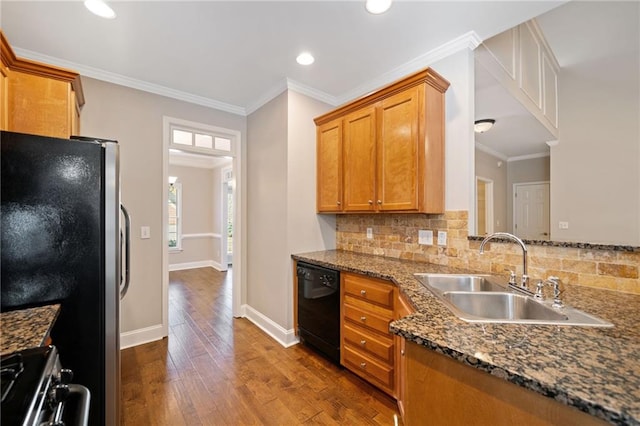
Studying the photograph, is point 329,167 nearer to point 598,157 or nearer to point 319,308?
point 319,308

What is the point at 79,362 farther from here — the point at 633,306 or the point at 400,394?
the point at 633,306

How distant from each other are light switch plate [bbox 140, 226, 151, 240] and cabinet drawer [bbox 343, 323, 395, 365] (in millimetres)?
2255

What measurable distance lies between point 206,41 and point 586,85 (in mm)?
4533

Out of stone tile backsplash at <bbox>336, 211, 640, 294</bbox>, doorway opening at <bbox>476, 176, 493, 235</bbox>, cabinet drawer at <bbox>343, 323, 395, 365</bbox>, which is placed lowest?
cabinet drawer at <bbox>343, 323, 395, 365</bbox>

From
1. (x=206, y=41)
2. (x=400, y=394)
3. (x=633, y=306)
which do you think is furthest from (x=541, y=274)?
(x=206, y=41)

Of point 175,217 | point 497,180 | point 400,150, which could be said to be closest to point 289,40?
point 400,150

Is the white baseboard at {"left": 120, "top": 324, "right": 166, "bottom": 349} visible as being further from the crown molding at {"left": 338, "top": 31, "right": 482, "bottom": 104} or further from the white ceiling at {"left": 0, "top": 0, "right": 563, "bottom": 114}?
the crown molding at {"left": 338, "top": 31, "right": 482, "bottom": 104}

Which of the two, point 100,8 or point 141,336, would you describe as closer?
point 100,8

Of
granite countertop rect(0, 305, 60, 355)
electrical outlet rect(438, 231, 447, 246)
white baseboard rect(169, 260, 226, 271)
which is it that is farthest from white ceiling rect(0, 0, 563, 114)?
white baseboard rect(169, 260, 226, 271)

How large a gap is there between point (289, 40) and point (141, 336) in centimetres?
319

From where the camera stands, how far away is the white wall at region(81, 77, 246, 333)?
2.61 metres

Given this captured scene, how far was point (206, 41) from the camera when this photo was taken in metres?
2.14

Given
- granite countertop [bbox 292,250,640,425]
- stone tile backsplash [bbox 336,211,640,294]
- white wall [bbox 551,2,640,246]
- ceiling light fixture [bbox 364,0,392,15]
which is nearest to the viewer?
granite countertop [bbox 292,250,640,425]

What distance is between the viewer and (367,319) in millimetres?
1997
